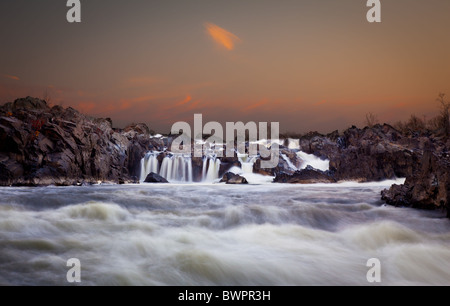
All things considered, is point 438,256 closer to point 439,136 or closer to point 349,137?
point 349,137

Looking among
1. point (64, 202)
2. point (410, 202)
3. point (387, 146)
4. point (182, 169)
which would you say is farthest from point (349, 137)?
point (64, 202)

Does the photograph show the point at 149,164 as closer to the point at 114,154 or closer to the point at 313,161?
the point at 114,154

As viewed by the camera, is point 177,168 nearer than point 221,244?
No

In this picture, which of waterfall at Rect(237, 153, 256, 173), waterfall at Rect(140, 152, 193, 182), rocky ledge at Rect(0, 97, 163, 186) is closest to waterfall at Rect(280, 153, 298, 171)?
waterfall at Rect(237, 153, 256, 173)

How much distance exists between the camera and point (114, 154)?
76.2 ft

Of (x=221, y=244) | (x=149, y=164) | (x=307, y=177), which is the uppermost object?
(x=149, y=164)

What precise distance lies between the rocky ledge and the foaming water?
27.1 ft

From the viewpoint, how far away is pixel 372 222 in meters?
7.75

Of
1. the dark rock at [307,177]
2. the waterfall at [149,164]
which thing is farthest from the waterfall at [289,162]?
the waterfall at [149,164]

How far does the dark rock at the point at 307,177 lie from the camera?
21.3 meters

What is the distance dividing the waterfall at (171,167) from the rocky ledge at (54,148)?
6.46 feet

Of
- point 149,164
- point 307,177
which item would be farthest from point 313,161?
point 149,164

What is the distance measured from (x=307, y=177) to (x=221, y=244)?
1651 centimetres

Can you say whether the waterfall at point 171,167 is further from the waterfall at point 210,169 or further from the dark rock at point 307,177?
the dark rock at point 307,177
